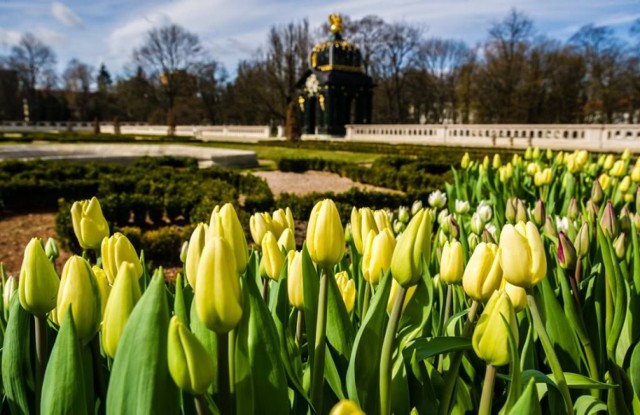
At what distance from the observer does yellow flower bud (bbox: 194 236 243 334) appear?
2.98 ft

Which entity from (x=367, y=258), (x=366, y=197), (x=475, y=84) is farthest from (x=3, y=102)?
(x=367, y=258)

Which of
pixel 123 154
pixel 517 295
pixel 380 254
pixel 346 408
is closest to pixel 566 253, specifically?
pixel 517 295

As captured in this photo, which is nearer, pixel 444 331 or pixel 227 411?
pixel 227 411

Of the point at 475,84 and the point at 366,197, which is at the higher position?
the point at 475,84

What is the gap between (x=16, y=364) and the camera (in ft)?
3.81

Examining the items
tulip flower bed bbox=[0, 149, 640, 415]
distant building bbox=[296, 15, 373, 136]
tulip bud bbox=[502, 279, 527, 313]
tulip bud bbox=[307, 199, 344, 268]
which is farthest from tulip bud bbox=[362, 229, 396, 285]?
distant building bbox=[296, 15, 373, 136]

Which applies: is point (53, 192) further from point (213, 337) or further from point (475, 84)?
point (475, 84)

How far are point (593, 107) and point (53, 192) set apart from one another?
49222 mm

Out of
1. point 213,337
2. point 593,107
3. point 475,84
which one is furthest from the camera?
point 475,84

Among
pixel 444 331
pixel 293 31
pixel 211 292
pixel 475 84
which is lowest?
pixel 444 331

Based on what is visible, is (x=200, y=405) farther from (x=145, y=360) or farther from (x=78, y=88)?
(x=78, y=88)

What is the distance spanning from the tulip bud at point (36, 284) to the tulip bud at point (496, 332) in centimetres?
93

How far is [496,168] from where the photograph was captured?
5902 mm

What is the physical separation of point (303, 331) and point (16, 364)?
82 centimetres
